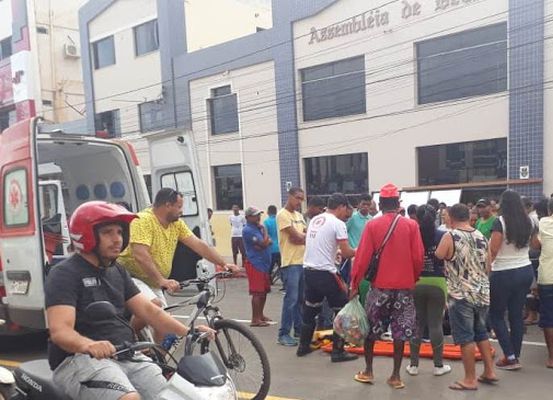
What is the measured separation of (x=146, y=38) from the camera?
2014cm

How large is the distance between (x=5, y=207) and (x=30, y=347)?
1.95m

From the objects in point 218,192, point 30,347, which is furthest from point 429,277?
point 218,192

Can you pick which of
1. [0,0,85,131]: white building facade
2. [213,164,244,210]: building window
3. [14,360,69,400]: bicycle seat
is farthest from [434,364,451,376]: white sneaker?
[0,0,85,131]: white building facade

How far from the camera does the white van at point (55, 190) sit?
524 centimetres

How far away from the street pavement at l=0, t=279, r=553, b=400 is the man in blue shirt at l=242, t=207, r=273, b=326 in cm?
88

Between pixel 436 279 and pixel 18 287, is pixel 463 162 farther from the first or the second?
pixel 18 287

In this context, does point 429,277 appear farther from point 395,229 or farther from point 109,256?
point 109,256

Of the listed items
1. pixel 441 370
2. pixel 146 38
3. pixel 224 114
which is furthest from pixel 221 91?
pixel 441 370

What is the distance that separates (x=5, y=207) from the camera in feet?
18.5

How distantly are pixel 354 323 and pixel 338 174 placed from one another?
10435 mm

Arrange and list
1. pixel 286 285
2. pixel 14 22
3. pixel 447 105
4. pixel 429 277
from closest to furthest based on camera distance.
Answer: pixel 429 277, pixel 286 285, pixel 447 105, pixel 14 22

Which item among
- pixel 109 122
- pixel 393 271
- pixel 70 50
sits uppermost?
pixel 70 50

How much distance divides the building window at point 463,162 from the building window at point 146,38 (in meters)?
11.5

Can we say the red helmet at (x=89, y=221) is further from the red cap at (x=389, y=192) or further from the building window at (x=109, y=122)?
the building window at (x=109, y=122)
